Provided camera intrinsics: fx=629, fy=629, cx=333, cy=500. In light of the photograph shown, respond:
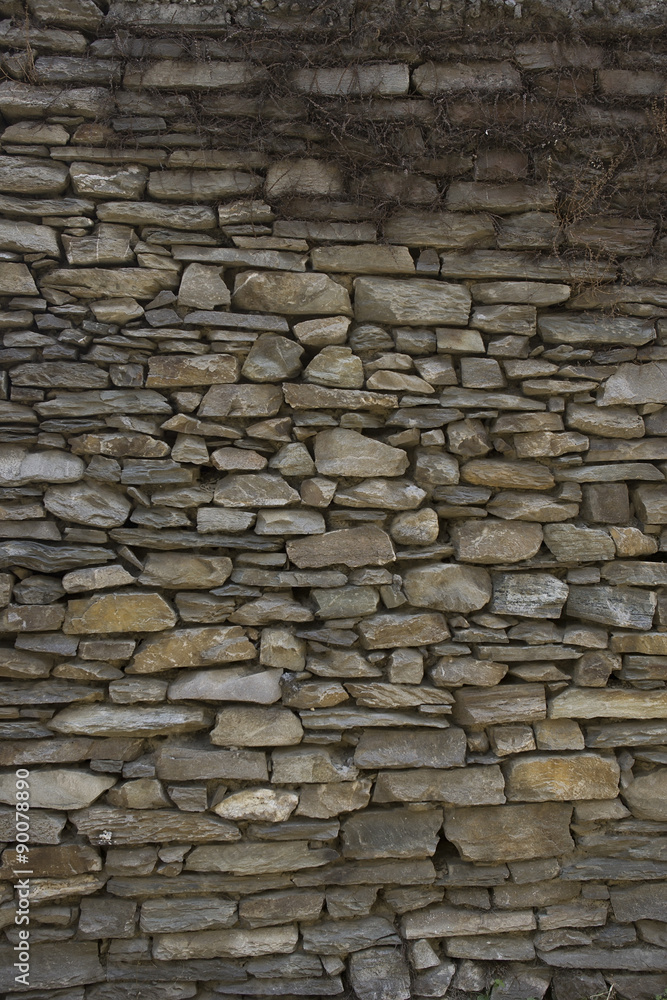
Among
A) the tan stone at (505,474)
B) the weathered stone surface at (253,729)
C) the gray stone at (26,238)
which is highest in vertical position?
the gray stone at (26,238)

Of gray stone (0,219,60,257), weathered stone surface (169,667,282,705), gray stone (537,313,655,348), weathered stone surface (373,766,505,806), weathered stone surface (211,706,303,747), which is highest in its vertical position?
gray stone (0,219,60,257)

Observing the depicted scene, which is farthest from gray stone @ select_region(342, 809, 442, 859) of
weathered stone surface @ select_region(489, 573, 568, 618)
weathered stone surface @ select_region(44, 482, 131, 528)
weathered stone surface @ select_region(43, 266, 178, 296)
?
weathered stone surface @ select_region(43, 266, 178, 296)

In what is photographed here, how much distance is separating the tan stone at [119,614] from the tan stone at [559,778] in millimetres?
1459

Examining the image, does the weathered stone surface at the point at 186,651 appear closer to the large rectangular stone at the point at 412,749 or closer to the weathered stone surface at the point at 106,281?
the large rectangular stone at the point at 412,749

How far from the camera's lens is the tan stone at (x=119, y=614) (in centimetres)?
236

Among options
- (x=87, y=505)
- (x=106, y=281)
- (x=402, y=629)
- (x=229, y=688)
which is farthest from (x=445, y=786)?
(x=106, y=281)

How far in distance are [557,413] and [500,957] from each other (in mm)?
2135

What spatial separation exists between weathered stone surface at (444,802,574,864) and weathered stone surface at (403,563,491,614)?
0.79 meters

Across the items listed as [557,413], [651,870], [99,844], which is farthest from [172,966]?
[557,413]

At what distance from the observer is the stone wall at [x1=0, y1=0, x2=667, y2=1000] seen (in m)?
2.36

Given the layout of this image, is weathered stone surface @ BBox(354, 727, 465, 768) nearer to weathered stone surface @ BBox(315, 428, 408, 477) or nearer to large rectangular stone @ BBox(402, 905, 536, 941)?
large rectangular stone @ BBox(402, 905, 536, 941)

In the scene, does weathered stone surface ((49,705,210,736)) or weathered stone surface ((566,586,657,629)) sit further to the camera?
weathered stone surface ((566,586,657,629))

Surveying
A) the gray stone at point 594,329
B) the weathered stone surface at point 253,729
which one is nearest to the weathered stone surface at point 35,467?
the weathered stone surface at point 253,729

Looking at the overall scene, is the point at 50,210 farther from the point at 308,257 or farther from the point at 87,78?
the point at 308,257
